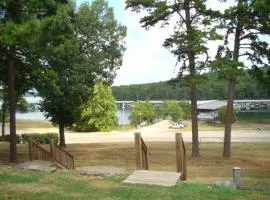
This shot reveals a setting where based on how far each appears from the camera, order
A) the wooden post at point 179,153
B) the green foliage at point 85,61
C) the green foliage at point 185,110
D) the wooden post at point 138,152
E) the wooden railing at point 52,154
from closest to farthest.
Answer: the wooden post at point 179,153 < the wooden post at point 138,152 < the wooden railing at point 52,154 < the green foliage at point 85,61 < the green foliage at point 185,110

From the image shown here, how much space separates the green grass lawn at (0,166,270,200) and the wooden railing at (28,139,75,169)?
16.9 ft

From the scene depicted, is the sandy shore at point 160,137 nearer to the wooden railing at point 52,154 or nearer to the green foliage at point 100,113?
the green foliage at point 100,113

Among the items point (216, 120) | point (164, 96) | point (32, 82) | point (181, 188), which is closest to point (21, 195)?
point (181, 188)

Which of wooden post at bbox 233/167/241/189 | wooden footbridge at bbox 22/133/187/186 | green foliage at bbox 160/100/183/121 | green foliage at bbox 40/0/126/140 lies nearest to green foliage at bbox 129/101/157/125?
green foliage at bbox 160/100/183/121

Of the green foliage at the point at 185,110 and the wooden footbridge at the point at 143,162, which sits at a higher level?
the green foliage at the point at 185,110

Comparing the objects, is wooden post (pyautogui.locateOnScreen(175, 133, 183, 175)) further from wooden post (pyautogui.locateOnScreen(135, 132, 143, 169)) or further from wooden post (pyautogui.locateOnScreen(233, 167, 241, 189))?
wooden post (pyautogui.locateOnScreen(233, 167, 241, 189))

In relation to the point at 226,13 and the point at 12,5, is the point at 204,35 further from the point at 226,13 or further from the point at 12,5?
the point at 12,5

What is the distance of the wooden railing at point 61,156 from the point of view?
51.1 ft

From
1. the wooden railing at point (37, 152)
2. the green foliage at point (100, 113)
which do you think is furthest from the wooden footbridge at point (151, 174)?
the green foliage at point (100, 113)

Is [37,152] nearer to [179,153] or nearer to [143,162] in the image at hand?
[143,162]

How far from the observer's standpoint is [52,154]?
15.5 metres

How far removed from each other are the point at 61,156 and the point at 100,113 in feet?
161

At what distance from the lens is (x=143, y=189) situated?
29.7 ft

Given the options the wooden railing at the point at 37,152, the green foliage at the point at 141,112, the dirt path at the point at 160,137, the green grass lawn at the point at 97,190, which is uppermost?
the green foliage at the point at 141,112
